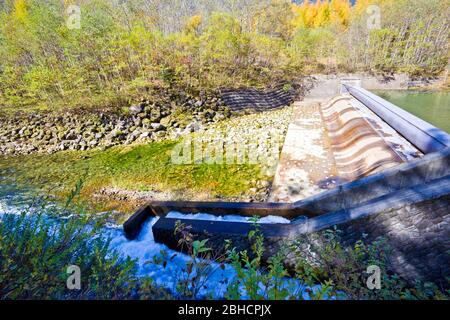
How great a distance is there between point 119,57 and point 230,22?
318 inches

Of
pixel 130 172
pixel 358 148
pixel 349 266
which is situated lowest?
pixel 130 172

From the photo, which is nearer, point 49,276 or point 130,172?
point 49,276

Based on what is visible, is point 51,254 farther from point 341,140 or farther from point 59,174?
point 341,140

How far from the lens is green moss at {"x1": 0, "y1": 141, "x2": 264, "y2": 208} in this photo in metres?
5.02

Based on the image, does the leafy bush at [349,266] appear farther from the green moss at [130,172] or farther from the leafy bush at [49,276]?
the green moss at [130,172]

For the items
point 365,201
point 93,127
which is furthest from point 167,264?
point 93,127

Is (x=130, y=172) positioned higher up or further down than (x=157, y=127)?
further down

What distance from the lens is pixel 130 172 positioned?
577 centimetres

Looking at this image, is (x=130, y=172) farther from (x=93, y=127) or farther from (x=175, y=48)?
(x=175, y=48)

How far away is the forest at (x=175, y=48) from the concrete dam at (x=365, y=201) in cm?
805

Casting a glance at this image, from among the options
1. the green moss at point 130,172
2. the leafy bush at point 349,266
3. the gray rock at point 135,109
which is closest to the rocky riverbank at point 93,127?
the gray rock at point 135,109

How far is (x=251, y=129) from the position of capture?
338 inches

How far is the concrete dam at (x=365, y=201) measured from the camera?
186 centimetres

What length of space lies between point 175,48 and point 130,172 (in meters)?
9.55
